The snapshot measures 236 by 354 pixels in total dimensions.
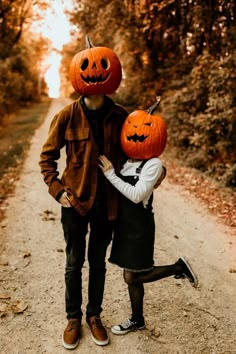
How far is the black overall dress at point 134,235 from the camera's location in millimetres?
3330

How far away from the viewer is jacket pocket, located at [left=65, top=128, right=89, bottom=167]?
318 centimetres

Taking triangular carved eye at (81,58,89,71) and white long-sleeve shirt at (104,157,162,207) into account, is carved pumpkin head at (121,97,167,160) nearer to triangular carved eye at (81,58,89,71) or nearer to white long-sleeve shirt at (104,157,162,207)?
white long-sleeve shirt at (104,157,162,207)

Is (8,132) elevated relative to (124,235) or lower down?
lower down

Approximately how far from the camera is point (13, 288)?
454cm

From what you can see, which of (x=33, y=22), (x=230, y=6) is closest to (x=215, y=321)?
(x=230, y=6)

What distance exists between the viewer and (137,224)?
11.0ft

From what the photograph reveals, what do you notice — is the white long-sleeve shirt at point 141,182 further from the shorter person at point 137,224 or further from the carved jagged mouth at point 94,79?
the carved jagged mouth at point 94,79

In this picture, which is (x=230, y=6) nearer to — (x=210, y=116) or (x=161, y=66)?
(x=210, y=116)

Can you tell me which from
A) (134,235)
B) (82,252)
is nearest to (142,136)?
(134,235)

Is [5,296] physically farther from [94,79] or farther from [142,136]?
[94,79]

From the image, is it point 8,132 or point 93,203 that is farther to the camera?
point 8,132

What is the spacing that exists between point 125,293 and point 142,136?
6.91 feet

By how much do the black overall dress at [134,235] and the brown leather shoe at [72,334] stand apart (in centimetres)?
70

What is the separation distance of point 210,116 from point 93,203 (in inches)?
282
